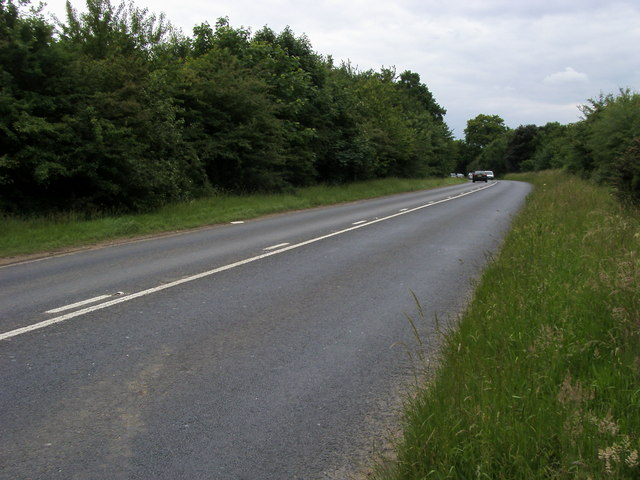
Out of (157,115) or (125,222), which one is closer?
(125,222)

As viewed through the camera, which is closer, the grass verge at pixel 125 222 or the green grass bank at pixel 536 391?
the green grass bank at pixel 536 391

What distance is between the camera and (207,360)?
14.4ft

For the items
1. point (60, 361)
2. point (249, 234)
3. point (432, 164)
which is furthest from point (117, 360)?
point (432, 164)

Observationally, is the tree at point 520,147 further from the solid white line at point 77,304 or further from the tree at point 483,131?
the solid white line at point 77,304

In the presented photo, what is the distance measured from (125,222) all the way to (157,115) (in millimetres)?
6351

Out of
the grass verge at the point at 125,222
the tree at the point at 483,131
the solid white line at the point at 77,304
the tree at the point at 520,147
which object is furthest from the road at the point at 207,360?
the tree at the point at 483,131

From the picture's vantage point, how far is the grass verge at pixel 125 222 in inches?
451

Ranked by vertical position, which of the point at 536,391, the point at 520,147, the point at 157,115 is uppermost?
the point at 157,115

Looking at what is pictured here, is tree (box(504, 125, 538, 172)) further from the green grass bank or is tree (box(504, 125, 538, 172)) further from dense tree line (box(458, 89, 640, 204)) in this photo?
the green grass bank

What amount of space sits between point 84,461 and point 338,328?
2.89 m

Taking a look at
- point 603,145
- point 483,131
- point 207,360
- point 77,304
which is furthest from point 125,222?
point 483,131

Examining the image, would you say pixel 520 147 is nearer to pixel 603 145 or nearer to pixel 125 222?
pixel 603 145

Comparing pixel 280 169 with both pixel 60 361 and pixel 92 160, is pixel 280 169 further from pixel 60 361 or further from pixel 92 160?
pixel 60 361

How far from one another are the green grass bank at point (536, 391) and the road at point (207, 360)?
0.50 metres
